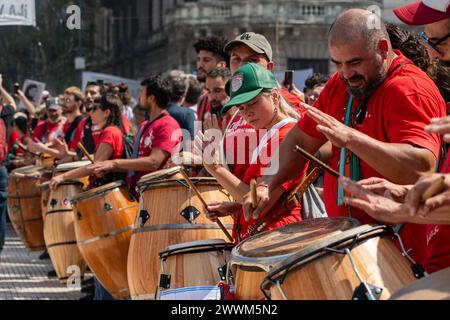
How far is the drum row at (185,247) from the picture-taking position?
352 centimetres

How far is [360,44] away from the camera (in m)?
4.21

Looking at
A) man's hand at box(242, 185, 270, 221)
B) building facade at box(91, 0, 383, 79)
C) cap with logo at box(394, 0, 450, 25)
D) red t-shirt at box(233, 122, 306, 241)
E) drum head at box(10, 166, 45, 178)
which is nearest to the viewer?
cap with logo at box(394, 0, 450, 25)

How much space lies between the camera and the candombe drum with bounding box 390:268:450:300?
3.07 metres

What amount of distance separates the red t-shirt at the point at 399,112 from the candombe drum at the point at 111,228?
4.02 meters

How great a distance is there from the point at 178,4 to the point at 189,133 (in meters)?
37.6

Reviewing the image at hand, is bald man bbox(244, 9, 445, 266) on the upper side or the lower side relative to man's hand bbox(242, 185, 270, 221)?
upper

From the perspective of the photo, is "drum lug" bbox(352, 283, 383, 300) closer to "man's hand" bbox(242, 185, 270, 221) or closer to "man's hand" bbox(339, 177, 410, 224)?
"man's hand" bbox(339, 177, 410, 224)

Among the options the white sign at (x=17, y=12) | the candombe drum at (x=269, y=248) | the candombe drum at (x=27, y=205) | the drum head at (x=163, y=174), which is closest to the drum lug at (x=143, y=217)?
the drum head at (x=163, y=174)

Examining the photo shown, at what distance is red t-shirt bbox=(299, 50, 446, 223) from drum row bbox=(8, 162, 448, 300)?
34 centimetres

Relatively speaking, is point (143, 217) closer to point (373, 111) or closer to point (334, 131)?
point (373, 111)

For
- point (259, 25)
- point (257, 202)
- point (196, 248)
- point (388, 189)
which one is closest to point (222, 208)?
point (196, 248)

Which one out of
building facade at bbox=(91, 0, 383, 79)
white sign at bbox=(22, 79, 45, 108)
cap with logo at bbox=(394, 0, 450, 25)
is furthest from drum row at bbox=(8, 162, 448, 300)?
building facade at bbox=(91, 0, 383, 79)

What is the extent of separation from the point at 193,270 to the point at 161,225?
152cm
